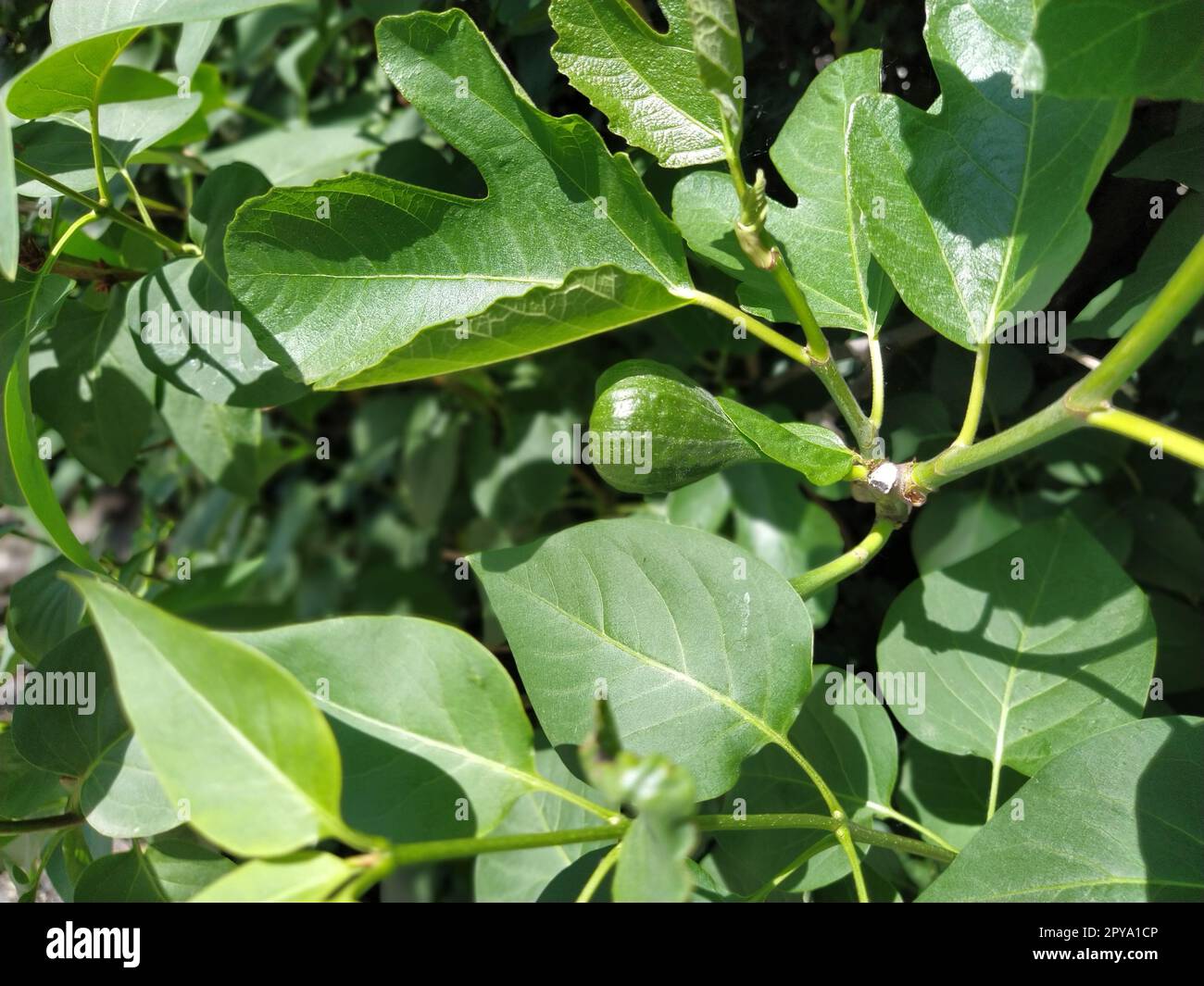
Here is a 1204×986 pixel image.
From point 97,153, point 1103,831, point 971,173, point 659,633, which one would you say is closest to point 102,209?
point 97,153

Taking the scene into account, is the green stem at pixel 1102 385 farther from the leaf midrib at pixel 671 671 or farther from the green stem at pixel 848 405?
the leaf midrib at pixel 671 671

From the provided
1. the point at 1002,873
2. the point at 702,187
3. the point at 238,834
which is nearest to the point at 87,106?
the point at 702,187

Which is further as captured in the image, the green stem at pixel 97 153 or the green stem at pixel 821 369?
the green stem at pixel 97 153

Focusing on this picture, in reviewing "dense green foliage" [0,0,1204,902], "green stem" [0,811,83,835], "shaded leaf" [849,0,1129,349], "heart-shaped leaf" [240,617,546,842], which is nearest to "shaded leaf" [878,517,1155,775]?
"dense green foliage" [0,0,1204,902]

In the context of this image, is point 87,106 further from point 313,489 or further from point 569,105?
point 313,489

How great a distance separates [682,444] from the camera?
0.71 meters

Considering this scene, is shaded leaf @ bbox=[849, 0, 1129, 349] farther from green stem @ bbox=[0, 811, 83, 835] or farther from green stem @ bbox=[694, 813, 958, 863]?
green stem @ bbox=[0, 811, 83, 835]

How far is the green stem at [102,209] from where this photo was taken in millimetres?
894

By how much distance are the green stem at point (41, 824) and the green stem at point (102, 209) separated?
1.76ft

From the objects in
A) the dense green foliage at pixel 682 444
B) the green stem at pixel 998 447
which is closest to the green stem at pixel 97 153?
the dense green foliage at pixel 682 444

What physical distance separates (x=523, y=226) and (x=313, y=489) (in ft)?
5.01

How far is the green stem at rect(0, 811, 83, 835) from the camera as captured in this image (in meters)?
0.86
